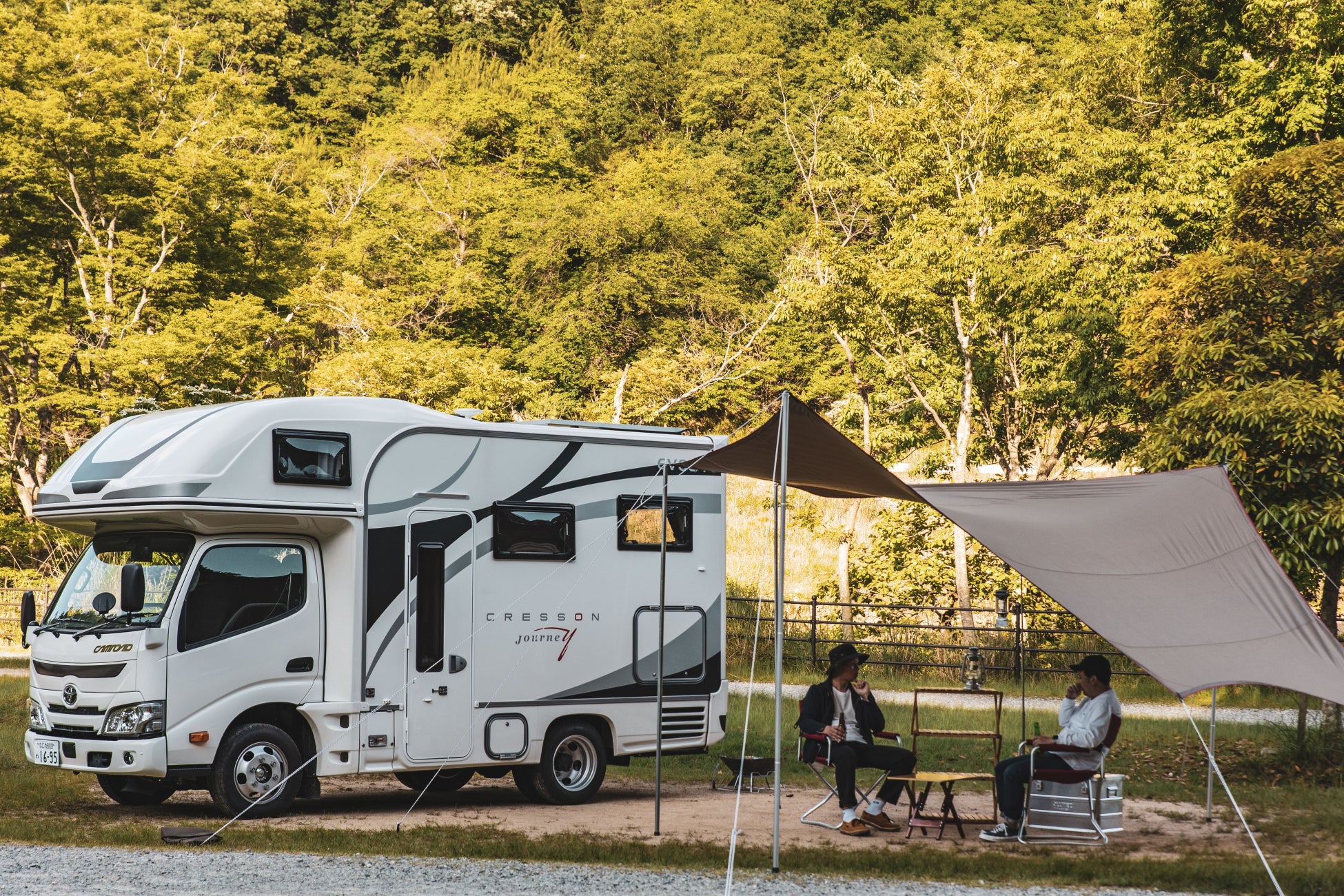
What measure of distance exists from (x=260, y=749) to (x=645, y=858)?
3077 millimetres

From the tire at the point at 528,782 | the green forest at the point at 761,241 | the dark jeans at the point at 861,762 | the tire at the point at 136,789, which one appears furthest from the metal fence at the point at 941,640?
the tire at the point at 136,789

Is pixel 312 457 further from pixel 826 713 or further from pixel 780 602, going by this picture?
pixel 826 713

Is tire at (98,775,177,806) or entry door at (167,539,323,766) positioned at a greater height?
entry door at (167,539,323,766)

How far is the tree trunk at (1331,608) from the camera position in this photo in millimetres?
12867

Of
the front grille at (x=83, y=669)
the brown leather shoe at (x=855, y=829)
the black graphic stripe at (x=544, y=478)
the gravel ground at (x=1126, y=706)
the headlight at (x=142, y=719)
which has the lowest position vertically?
the gravel ground at (x=1126, y=706)

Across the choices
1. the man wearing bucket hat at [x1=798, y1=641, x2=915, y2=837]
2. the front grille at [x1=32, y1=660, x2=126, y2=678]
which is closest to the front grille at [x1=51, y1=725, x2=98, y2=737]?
the front grille at [x1=32, y1=660, x2=126, y2=678]

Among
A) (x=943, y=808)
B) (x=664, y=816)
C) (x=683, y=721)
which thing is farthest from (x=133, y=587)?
(x=943, y=808)

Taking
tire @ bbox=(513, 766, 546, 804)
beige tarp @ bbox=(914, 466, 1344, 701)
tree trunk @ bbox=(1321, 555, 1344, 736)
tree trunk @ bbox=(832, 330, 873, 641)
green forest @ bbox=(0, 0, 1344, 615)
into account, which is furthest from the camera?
tree trunk @ bbox=(832, 330, 873, 641)

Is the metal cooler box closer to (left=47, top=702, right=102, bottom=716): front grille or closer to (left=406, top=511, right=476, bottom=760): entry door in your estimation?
(left=406, top=511, right=476, bottom=760): entry door

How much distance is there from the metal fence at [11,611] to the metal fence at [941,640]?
48.2 feet

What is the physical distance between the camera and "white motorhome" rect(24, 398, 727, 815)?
30.2ft

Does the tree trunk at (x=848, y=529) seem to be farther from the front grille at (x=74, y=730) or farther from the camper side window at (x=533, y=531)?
the front grille at (x=74, y=730)

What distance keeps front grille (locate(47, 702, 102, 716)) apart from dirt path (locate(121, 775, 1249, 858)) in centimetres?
98

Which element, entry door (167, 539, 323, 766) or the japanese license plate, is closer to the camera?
entry door (167, 539, 323, 766)
